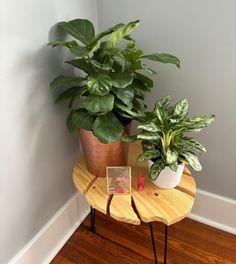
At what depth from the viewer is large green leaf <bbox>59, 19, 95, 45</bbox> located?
41.8 inches

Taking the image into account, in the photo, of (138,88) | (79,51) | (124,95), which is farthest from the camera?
(138,88)

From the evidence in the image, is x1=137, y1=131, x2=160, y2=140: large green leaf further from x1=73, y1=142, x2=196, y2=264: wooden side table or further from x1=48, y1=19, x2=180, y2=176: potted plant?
x1=73, y1=142, x2=196, y2=264: wooden side table

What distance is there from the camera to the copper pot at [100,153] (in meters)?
1.12

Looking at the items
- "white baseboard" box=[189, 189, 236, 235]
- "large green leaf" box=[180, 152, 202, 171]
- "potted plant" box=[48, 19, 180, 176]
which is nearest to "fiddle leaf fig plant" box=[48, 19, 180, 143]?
"potted plant" box=[48, 19, 180, 176]

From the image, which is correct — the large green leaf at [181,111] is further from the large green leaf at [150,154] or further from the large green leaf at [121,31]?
the large green leaf at [121,31]

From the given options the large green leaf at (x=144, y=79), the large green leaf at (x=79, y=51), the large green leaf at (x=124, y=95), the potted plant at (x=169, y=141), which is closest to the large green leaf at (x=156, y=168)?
the potted plant at (x=169, y=141)

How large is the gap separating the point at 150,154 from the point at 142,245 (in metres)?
0.68

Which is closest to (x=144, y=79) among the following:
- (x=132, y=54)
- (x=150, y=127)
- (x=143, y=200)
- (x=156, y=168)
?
(x=132, y=54)

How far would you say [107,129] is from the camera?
1.00 m

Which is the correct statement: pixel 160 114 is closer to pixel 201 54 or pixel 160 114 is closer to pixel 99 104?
pixel 99 104

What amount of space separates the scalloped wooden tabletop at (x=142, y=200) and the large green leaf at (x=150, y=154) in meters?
0.15

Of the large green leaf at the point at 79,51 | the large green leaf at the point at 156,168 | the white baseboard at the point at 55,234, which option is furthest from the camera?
the white baseboard at the point at 55,234

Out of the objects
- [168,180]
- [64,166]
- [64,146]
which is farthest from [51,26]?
[168,180]

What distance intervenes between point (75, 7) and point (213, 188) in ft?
3.86
